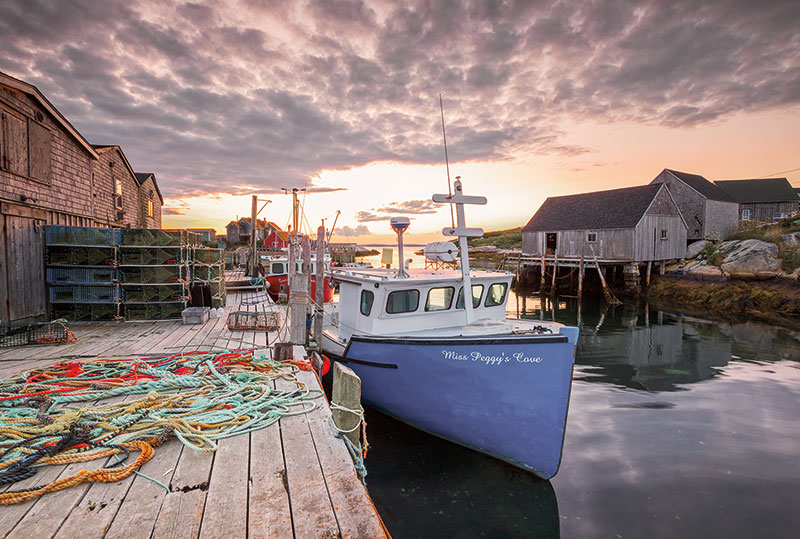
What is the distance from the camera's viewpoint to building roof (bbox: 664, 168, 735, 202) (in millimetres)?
37756

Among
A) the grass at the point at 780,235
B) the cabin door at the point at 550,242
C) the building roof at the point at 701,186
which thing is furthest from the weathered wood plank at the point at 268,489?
the building roof at the point at 701,186

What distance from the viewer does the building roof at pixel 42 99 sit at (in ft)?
29.4

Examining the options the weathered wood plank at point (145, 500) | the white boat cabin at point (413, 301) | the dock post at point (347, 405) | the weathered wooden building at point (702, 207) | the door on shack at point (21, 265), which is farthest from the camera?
the weathered wooden building at point (702, 207)

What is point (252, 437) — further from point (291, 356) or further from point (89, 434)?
point (291, 356)

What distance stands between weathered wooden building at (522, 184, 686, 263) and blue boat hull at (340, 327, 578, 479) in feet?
89.3

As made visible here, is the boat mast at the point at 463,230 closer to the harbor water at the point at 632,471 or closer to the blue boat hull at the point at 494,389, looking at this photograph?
the blue boat hull at the point at 494,389

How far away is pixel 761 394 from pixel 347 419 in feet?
38.6

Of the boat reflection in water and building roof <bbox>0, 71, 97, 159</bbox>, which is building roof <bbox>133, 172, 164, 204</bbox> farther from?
the boat reflection in water

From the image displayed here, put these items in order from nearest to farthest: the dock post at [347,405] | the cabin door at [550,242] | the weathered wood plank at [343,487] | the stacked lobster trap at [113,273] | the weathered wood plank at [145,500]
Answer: the weathered wood plank at [145,500] → the weathered wood plank at [343,487] → the dock post at [347,405] → the stacked lobster trap at [113,273] → the cabin door at [550,242]

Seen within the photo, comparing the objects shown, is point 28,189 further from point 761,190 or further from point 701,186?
point 761,190

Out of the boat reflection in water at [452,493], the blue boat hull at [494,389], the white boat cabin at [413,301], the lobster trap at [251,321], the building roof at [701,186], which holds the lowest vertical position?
the boat reflection in water at [452,493]

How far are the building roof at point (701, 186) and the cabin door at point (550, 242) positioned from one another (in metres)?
14.5

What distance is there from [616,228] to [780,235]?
33.2 feet

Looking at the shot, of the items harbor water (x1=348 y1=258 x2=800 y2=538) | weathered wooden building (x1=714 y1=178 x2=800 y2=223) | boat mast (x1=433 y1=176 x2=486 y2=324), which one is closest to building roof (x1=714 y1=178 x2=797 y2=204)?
weathered wooden building (x1=714 y1=178 x2=800 y2=223)
